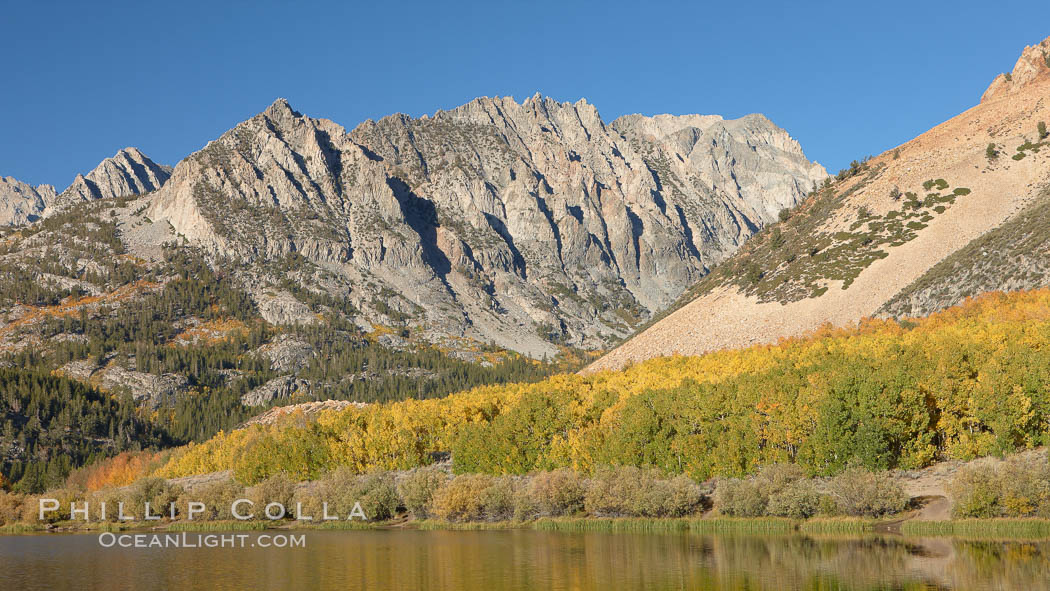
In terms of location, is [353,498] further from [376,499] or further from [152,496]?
[152,496]

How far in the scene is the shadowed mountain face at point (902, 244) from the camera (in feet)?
428

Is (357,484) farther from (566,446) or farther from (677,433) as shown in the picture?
(677,433)

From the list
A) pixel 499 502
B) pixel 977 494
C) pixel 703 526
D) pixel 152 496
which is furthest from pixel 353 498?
pixel 977 494

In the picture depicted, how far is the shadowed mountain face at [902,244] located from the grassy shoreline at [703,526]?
60345mm

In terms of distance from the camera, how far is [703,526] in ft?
271

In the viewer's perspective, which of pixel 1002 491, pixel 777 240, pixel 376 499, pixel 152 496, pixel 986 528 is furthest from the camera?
pixel 777 240

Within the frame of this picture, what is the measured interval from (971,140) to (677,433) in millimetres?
118315

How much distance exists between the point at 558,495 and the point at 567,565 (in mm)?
29302

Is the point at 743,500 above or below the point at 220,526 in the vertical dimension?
above

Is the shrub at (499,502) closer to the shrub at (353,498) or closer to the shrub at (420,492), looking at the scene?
the shrub at (420,492)

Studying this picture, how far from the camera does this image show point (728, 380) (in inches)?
3957

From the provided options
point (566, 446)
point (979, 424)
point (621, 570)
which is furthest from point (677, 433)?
point (621, 570)

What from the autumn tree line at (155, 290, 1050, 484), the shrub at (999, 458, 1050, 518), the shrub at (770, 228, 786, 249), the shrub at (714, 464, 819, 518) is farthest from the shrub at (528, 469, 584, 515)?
the shrub at (770, 228, 786, 249)

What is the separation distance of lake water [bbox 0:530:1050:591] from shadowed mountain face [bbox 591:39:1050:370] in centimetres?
6997
